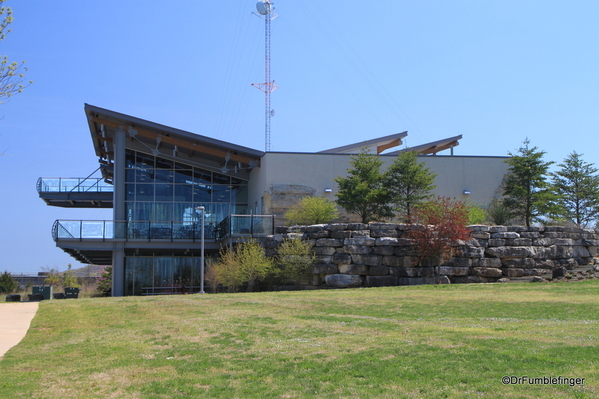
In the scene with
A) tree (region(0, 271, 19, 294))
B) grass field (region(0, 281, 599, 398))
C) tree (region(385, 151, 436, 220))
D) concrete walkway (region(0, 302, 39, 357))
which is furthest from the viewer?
tree (region(0, 271, 19, 294))

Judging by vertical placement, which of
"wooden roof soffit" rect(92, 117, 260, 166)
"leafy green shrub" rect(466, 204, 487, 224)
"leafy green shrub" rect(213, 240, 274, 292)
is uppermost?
"wooden roof soffit" rect(92, 117, 260, 166)

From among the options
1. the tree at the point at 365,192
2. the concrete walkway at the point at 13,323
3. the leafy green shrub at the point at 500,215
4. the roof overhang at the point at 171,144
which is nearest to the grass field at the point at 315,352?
the concrete walkway at the point at 13,323

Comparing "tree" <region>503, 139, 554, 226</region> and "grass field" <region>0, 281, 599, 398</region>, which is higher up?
"tree" <region>503, 139, 554, 226</region>

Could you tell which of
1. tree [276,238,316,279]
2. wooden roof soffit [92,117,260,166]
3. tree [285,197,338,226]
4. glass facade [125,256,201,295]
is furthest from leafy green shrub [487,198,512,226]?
glass facade [125,256,201,295]

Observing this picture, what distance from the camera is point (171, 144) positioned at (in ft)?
115

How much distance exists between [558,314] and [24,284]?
49.0 m

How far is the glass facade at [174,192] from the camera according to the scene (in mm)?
35875

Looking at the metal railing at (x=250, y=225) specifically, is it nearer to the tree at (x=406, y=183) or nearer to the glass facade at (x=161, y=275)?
the tree at (x=406, y=183)

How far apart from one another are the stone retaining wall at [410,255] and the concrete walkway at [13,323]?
11.3 metres

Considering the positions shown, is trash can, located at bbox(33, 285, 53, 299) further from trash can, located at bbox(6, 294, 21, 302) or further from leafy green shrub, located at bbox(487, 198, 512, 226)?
leafy green shrub, located at bbox(487, 198, 512, 226)

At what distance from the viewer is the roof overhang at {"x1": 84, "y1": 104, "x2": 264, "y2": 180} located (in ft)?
107

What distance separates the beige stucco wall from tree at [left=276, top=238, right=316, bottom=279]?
589cm

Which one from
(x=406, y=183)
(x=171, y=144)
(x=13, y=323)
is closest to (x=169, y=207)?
(x=171, y=144)

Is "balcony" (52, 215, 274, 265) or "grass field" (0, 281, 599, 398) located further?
"balcony" (52, 215, 274, 265)
